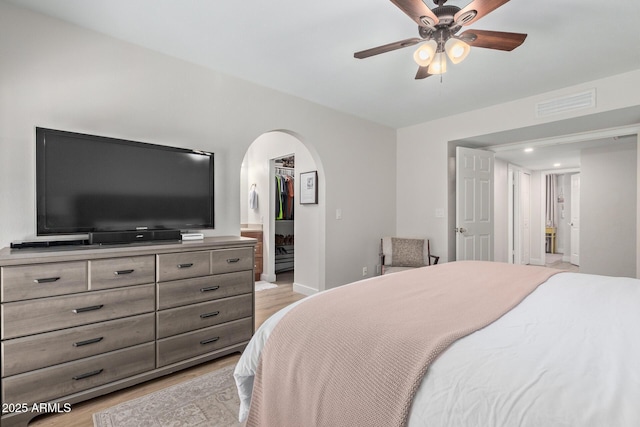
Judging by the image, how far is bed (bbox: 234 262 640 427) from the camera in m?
0.68

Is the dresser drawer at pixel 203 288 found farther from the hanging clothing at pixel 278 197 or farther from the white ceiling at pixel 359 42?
the hanging clothing at pixel 278 197

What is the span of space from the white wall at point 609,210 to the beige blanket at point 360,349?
4375 mm

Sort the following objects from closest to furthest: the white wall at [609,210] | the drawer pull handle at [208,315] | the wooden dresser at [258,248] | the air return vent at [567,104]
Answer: the drawer pull handle at [208,315] < the air return vent at [567,104] < the white wall at [609,210] < the wooden dresser at [258,248]

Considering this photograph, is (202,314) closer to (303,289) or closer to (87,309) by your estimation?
(87,309)

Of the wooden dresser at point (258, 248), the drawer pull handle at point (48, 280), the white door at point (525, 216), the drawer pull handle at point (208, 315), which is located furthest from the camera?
the white door at point (525, 216)

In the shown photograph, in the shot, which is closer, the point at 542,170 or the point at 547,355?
the point at 547,355

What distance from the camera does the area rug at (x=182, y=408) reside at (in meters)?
1.69

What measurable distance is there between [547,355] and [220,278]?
204 cm

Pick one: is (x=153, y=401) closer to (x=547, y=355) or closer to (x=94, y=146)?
(x=94, y=146)

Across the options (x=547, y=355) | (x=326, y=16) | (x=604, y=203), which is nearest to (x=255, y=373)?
(x=547, y=355)

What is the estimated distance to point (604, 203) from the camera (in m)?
4.62

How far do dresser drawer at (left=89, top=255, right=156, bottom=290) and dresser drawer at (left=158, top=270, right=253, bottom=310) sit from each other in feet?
0.41

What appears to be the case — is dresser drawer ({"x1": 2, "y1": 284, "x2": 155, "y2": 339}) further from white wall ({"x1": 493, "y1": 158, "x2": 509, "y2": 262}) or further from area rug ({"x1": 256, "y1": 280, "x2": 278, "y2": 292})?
white wall ({"x1": 493, "y1": 158, "x2": 509, "y2": 262})

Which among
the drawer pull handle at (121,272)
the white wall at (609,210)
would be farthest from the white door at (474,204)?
the drawer pull handle at (121,272)
